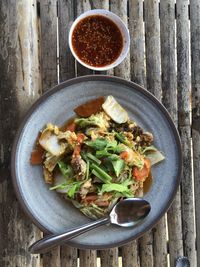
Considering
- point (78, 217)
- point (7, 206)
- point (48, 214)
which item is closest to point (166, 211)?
point (78, 217)

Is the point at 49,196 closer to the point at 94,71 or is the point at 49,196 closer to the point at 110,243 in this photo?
the point at 110,243

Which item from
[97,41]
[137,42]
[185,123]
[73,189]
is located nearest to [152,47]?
[137,42]

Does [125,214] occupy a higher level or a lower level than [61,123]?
lower

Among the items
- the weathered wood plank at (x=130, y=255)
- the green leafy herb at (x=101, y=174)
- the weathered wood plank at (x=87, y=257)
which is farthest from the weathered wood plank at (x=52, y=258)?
the green leafy herb at (x=101, y=174)

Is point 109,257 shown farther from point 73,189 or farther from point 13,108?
point 13,108

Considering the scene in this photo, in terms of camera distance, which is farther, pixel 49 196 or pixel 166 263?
pixel 166 263

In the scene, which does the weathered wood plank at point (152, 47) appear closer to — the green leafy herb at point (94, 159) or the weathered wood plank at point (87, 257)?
the green leafy herb at point (94, 159)
